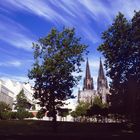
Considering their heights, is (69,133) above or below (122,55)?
below

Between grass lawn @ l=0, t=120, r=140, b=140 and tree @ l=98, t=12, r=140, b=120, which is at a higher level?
tree @ l=98, t=12, r=140, b=120

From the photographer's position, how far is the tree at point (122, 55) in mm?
60875

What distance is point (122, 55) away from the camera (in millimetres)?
62344

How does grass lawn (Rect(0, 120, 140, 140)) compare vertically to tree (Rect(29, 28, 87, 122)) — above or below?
below

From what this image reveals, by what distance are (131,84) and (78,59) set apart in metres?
10.5

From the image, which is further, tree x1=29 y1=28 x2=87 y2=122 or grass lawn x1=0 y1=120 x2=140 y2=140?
tree x1=29 y1=28 x2=87 y2=122

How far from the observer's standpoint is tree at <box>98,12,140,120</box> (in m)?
60.9

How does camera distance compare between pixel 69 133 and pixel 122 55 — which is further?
pixel 122 55

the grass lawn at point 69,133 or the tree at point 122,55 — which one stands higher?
the tree at point 122,55

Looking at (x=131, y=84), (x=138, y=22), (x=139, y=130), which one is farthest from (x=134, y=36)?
(x=139, y=130)

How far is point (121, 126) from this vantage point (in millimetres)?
55062

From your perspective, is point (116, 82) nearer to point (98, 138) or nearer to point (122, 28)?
point (122, 28)

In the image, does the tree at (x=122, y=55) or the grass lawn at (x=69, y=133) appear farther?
the tree at (x=122, y=55)

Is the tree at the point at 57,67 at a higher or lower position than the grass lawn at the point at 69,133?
higher
